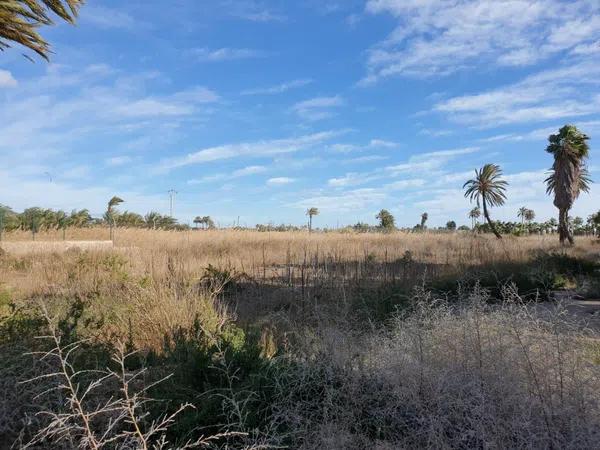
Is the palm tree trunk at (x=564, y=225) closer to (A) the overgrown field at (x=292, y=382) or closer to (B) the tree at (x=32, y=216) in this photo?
(A) the overgrown field at (x=292, y=382)

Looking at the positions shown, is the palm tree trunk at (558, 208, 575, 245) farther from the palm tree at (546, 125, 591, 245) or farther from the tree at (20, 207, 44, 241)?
the tree at (20, 207, 44, 241)

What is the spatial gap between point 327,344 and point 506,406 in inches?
58.8

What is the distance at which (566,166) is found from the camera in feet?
103

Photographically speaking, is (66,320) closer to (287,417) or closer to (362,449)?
(287,417)

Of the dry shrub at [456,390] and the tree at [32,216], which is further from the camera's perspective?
the tree at [32,216]

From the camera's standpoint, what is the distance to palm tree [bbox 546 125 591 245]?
103 feet

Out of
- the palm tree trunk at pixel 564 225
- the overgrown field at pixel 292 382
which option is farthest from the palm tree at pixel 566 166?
the overgrown field at pixel 292 382

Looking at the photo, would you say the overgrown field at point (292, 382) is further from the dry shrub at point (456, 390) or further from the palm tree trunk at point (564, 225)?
the palm tree trunk at point (564, 225)

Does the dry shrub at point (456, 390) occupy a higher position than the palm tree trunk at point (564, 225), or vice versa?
the palm tree trunk at point (564, 225)

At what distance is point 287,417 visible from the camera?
10.7 feet

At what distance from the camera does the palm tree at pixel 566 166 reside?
31.4 m

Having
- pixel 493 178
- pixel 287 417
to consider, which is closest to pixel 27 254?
pixel 287 417

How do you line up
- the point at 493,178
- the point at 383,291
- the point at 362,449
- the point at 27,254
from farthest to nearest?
the point at 493,178 → the point at 27,254 → the point at 383,291 → the point at 362,449

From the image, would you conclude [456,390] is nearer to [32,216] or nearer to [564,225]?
[564,225]
